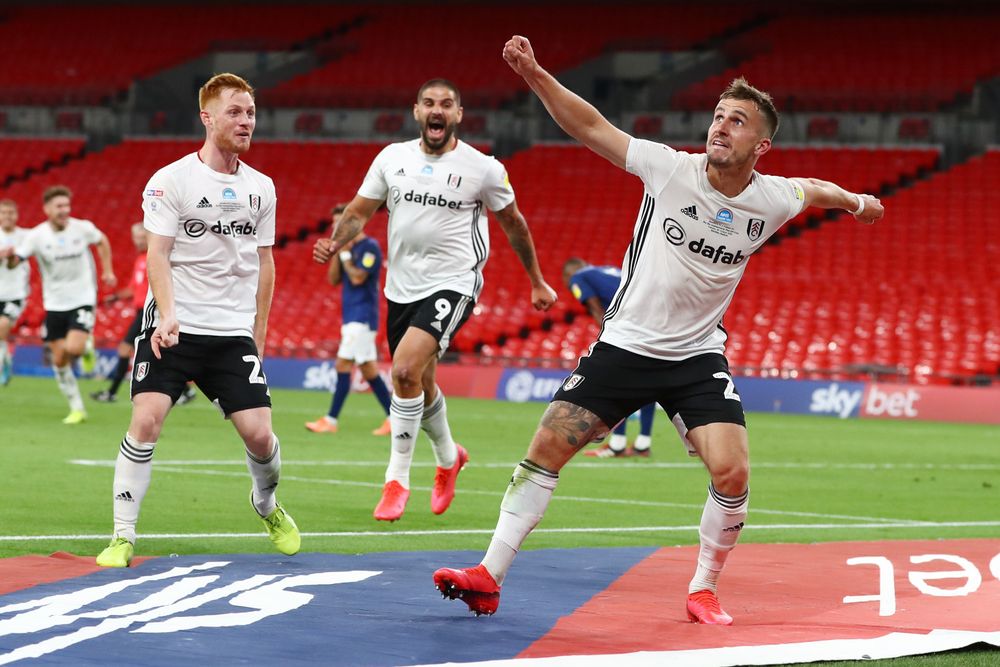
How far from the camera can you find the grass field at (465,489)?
9.16m

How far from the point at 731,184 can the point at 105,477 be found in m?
6.55

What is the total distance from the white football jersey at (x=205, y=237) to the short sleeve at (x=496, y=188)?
7.50 ft

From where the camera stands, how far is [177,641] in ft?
18.6

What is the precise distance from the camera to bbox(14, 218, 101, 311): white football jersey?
17.4 meters

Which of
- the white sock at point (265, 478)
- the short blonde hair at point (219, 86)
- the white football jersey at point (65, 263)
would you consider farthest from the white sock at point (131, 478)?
the white football jersey at point (65, 263)

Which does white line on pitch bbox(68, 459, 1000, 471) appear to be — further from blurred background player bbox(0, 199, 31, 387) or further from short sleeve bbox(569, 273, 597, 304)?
blurred background player bbox(0, 199, 31, 387)

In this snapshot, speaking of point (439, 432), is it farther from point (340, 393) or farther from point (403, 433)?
point (340, 393)

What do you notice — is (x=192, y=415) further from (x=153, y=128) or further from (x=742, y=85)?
(x=153, y=128)

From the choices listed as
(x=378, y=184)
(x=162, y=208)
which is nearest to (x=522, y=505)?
(x=162, y=208)

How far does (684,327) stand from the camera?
6.79 meters

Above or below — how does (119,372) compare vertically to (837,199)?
below

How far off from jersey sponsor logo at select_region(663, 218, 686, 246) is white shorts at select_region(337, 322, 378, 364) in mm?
10818

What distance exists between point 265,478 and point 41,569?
51.0 inches

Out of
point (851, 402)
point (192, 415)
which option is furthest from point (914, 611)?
point (851, 402)
